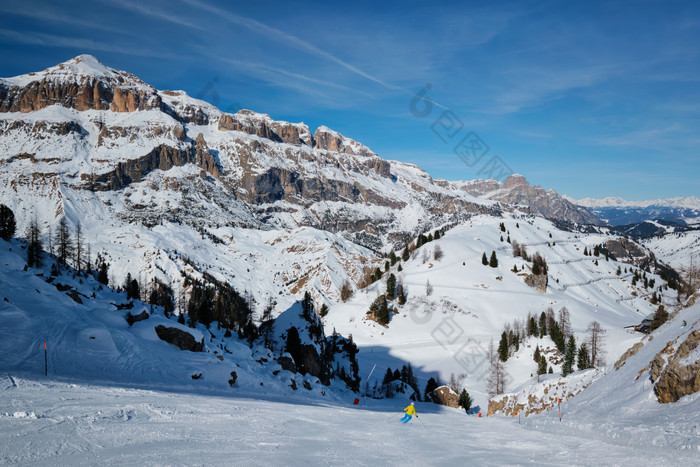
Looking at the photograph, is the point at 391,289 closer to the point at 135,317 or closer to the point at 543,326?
the point at 543,326

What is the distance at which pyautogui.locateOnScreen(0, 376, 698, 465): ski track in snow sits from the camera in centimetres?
1048

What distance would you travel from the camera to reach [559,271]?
6339 inches

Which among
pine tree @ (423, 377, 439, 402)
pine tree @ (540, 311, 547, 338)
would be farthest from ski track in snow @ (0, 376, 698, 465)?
pine tree @ (540, 311, 547, 338)

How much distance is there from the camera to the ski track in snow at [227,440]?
10484 mm

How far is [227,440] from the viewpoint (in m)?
12.7

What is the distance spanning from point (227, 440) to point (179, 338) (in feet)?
85.5

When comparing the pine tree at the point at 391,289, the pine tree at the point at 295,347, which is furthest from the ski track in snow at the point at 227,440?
the pine tree at the point at 391,289

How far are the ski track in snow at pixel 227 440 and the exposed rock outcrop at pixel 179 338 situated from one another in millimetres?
15796

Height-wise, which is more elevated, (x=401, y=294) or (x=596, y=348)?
(x=401, y=294)

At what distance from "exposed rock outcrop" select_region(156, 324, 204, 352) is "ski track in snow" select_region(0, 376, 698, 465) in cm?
1580

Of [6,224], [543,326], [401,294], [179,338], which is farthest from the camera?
[401,294]

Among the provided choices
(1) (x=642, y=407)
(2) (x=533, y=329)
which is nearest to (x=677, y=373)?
(1) (x=642, y=407)

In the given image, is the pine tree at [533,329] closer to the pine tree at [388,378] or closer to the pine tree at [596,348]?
the pine tree at [596,348]

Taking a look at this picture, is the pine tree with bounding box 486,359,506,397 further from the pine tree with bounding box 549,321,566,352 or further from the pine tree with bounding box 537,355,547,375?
the pine tree with bounding box 549,321,566,352
